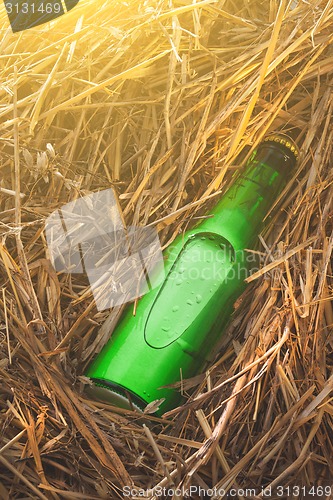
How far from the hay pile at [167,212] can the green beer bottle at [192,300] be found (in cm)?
3

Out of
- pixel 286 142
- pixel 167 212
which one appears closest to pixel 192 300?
pixel 167 212

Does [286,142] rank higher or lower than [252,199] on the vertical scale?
higher

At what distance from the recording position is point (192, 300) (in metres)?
1.27

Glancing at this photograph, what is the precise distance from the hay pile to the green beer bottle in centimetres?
3

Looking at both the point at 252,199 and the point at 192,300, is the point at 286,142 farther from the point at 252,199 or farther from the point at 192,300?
the point at 192,300

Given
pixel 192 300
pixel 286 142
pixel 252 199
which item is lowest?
pixel 192 300

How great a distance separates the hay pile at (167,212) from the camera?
3.55 ft

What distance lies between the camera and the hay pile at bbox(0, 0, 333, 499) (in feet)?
3.55

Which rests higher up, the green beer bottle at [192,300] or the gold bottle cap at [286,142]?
the gold bottle cap at [286,142]

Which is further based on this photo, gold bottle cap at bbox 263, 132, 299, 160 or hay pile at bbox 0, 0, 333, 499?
gold bottle cap at bbox 263, 132, 299, 160

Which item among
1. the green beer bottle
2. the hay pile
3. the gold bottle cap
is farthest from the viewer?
the gold bottle cap

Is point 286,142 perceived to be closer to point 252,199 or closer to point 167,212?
point 252,199

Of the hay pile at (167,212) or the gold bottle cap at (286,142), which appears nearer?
the hay pile at (167,212)

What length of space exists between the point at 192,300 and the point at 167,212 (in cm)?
19
